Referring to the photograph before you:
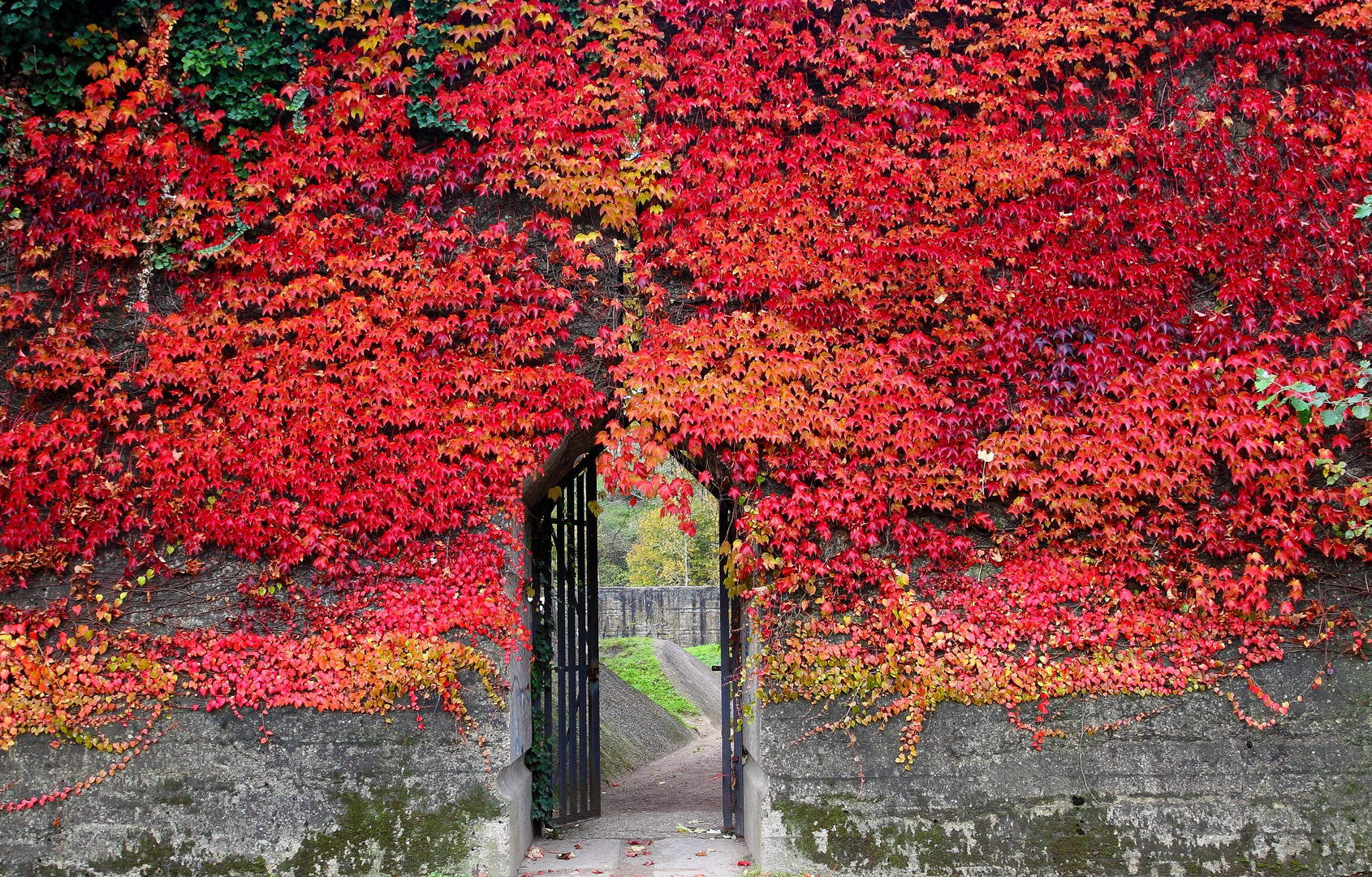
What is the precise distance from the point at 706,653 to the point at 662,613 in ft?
4.97

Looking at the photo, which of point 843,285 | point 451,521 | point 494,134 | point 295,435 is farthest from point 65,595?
point 843,285

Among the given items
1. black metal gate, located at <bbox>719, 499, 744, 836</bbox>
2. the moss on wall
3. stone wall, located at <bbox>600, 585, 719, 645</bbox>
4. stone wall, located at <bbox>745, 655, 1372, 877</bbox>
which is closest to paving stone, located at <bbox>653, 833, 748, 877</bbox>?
black metal gate, located at <bbox>719, 499, 744, 836</bbox>

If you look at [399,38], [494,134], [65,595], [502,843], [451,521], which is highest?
[399,38]

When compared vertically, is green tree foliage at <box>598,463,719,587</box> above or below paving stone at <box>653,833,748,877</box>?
above

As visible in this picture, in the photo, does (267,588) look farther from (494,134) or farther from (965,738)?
(965,738)

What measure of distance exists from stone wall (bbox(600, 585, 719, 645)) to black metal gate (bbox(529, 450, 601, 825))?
41.5 ft

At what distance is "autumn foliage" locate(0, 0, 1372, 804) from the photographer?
5719 millimetres

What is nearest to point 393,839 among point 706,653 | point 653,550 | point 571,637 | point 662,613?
point 571,637

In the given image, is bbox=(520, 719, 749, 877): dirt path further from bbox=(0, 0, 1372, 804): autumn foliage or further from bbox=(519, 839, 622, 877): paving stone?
bbox=(0, 0, 1372, 804): autumn foliage

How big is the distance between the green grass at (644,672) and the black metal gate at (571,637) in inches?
225

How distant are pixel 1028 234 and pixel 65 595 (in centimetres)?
697

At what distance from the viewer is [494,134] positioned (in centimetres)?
630

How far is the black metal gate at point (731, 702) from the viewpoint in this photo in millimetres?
6594

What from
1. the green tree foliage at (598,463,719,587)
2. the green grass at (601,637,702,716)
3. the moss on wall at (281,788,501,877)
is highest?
the green tree foliage at (598,463,719,587)
